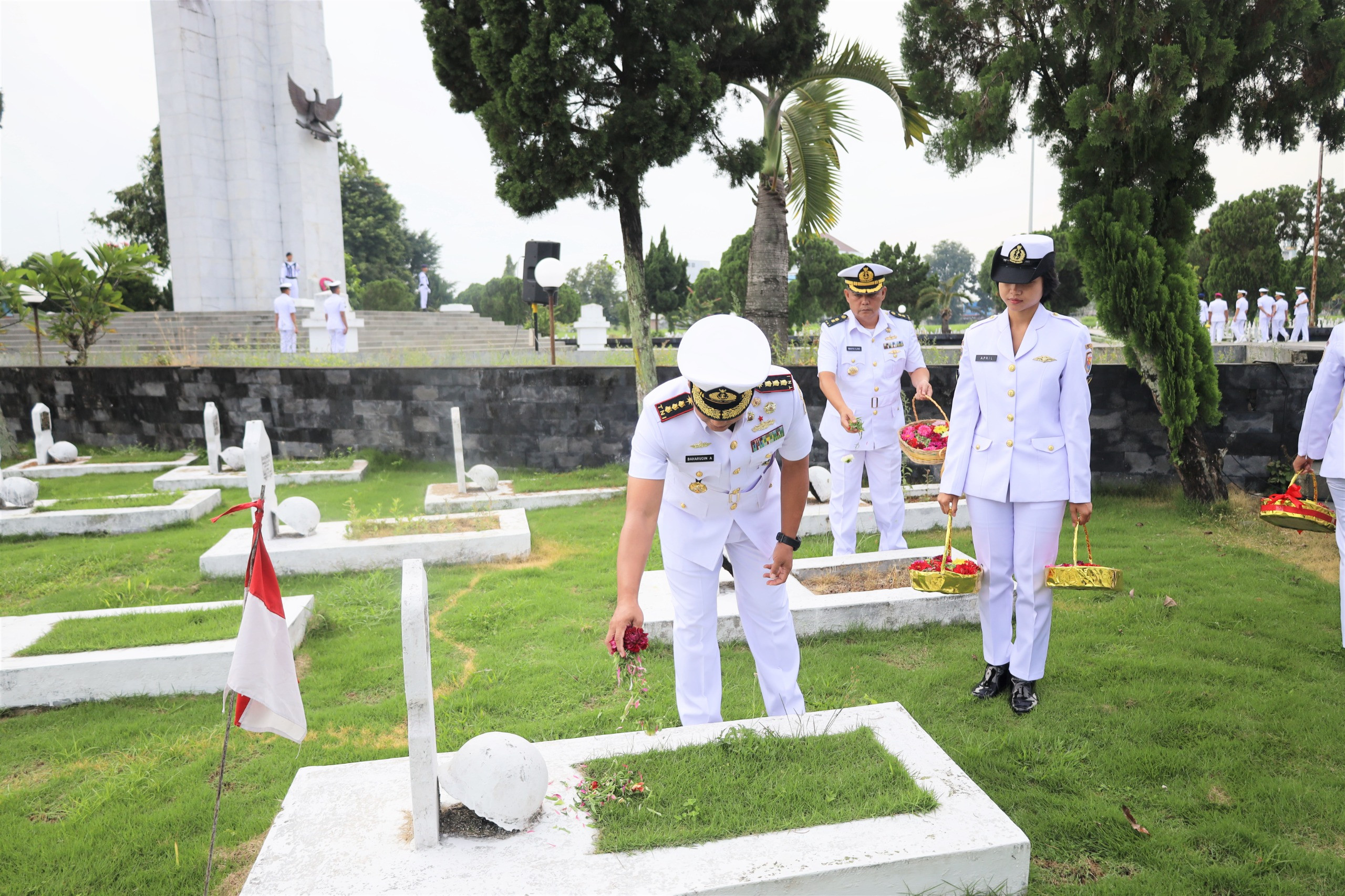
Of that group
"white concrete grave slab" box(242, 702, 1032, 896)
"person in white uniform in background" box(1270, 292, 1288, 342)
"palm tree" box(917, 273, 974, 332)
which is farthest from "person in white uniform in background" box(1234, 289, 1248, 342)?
"white concrete grave slab" box(242, 702, 1032, 896)

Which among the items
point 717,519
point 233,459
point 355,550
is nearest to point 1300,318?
point 355,550

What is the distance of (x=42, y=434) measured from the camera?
12102 mm

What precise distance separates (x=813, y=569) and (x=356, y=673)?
298 cm

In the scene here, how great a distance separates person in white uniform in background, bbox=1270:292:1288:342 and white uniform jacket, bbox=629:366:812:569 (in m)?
25.4

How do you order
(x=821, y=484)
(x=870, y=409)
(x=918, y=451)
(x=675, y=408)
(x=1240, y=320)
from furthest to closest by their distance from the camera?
(x=1240, y=320), (x=821, y=484), (x=870, y=409), (x=918, y=451), (x=675, y=408)

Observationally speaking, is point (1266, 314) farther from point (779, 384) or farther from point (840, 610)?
point (779, 384)

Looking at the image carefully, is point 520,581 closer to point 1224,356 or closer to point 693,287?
point 1224,356

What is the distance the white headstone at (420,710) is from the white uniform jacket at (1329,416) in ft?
14.1

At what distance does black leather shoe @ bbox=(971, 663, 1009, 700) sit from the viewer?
4074mm

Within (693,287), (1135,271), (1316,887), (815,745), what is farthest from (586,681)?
(693,287)

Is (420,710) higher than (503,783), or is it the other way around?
(420,710)

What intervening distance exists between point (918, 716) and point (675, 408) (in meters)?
2.05

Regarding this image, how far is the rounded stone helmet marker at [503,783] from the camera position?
2537 mm

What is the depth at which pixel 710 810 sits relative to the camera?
260 cm
